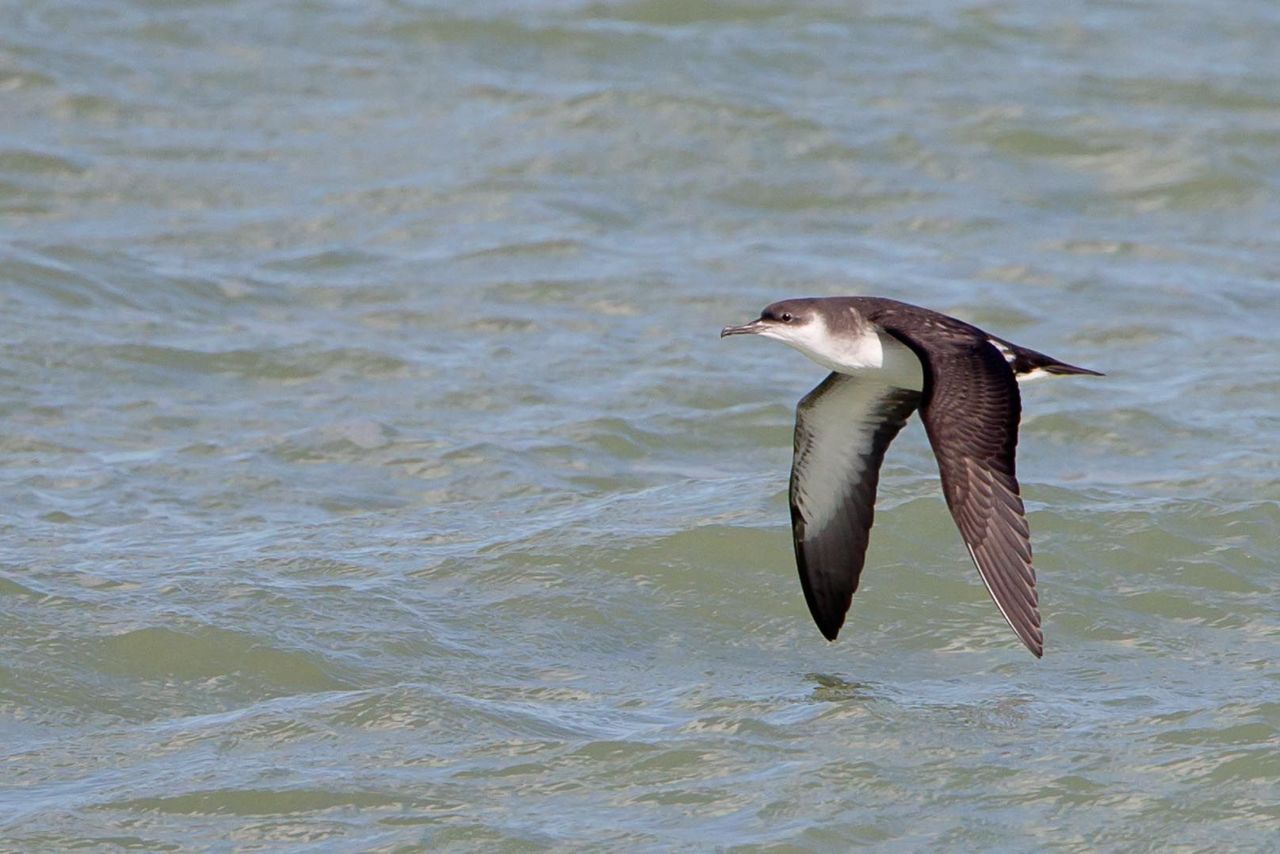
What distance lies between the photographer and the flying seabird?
6.50 metres

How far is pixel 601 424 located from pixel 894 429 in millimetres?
2305

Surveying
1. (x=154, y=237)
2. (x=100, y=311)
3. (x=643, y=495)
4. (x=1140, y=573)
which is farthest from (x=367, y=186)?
(x=1140, y=573)

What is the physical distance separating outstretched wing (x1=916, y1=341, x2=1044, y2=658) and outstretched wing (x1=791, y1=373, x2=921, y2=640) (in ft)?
4.02

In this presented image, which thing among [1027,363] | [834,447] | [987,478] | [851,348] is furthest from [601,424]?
[987,478]

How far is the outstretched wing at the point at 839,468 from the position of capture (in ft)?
25.5

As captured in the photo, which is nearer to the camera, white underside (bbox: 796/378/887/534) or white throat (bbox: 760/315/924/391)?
white throat (bbox: 760/315/924/391)

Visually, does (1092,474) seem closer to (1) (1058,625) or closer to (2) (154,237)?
(1) (1058,625)

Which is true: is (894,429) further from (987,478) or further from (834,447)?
(987,478)

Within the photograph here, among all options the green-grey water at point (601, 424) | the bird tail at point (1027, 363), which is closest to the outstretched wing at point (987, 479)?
the green-grey water at point (601, 424)

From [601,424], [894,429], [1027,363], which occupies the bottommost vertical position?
[601,424]

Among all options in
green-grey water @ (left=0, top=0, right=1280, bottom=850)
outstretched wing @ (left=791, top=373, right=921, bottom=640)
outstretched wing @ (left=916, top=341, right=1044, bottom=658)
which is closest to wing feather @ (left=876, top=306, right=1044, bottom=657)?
outstretched wing @ (left=916, top=341, right=1044, bottom=658)

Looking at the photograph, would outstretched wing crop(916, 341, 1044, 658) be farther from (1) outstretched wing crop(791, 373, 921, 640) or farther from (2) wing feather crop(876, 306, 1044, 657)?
(1) outstretched wing crop(791, 373, 921, 640)

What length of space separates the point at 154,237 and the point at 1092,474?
5.62 m

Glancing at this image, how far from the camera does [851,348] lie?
289 inches
